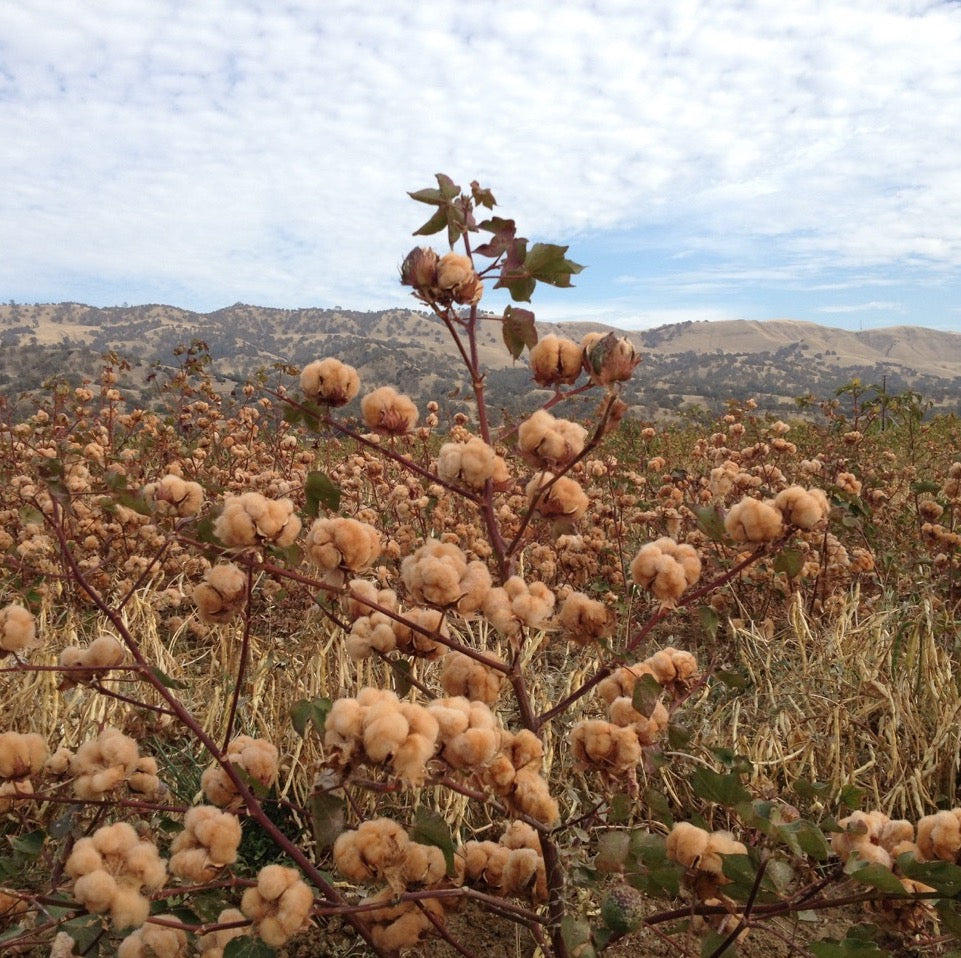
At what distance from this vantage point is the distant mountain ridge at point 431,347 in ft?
214

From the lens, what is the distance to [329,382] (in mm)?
1199

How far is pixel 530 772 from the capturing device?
1.18m

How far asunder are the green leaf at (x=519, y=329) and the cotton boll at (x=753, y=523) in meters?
0.46

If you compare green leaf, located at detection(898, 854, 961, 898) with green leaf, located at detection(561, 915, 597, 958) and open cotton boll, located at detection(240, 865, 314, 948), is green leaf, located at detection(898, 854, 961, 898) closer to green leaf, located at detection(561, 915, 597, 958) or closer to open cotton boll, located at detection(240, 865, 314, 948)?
green leaf, located at detection(561, 915, 597, 958)

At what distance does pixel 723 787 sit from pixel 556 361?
0.76m

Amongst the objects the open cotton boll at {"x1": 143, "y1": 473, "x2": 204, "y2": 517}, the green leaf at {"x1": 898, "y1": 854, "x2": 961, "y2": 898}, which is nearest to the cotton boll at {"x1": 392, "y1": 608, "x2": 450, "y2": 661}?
the open cotton boll at {"x1": 143, "y1": 473, "x2": 204, "y2": 517}

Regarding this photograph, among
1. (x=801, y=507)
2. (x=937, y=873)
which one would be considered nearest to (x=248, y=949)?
(x=937, y=873)

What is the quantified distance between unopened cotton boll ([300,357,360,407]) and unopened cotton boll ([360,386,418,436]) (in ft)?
0.12

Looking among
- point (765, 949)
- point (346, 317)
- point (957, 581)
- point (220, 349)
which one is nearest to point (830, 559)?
point (957, 581)

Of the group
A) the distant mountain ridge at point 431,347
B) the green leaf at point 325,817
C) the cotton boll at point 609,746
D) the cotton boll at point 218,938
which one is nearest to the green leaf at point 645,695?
the cotton boll at point 609,746

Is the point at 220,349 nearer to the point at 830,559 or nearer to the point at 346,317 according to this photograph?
the point at 346,317

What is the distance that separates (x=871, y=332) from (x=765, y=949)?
207m

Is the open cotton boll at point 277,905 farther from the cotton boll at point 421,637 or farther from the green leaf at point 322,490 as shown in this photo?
the green leaf at point 322,490

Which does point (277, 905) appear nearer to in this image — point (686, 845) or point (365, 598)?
point (365, 598)
